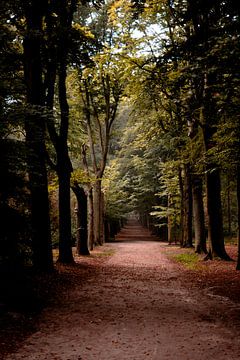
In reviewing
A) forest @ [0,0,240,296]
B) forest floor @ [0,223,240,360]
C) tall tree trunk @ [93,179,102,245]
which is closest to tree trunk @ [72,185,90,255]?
forest @ [0,0,240,296]

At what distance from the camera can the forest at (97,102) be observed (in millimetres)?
7961

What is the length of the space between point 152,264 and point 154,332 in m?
10.6

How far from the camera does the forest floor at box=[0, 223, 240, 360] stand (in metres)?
5.44

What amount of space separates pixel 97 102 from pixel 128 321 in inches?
771

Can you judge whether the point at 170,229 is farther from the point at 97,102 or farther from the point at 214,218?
the point at 214,218

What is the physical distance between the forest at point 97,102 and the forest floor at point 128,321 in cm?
134

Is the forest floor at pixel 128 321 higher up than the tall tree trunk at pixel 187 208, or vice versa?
the tall tree trunk at pixel 187 208

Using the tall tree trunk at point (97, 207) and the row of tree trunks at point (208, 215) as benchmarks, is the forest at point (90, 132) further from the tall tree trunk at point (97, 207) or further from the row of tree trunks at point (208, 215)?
the tall tree trunk at point (97, 207)

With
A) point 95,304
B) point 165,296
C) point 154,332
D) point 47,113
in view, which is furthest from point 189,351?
point 47,113

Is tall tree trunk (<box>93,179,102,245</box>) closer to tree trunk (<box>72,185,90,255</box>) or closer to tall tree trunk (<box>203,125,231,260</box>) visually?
tree trunk (<box>72,185,90,255</box>)

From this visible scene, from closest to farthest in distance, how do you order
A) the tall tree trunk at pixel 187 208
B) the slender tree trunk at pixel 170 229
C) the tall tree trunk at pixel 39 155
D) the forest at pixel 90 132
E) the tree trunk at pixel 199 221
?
1. the forest at pixel 90 132
2. the tall tree trunk at pixel 39 155
3. the tree trunk at pixel 199 221
4. the tall tree trunk at pixel 187 208
5. the slender tree trunk at pixel 170 229

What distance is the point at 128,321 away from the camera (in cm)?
705

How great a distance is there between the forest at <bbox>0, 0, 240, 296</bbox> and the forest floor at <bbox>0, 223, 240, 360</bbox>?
134 centimetres

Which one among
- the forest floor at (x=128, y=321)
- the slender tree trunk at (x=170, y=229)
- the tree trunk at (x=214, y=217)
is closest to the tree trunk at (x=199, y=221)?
the tree trunk at (x=214, y=217)
